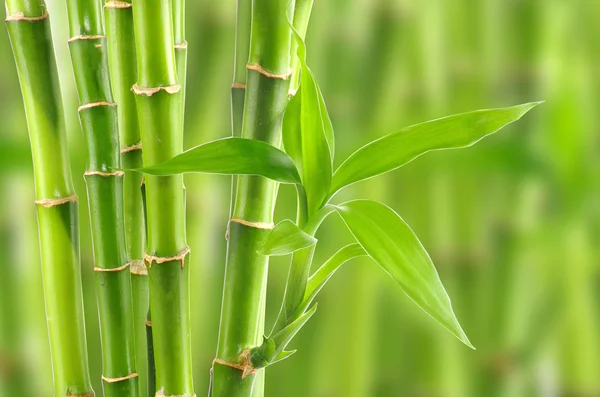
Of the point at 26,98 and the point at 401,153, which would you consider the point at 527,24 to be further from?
the point at 26,98

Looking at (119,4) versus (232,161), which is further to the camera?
(119,4)

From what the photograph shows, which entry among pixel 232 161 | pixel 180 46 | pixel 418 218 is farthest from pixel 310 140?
pixel 418 218

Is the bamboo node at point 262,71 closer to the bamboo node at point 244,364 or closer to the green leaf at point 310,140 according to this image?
the green leaf at point 310,140

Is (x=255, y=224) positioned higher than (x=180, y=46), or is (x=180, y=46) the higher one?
(x=180, y=46)

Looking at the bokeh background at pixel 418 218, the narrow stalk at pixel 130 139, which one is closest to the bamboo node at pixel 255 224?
the narrow stalk at pixel 130 139

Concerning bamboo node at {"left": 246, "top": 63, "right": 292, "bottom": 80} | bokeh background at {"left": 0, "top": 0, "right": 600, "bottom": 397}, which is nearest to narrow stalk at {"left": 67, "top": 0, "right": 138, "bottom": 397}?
bamboo node at {"left": 246, "top": 63, "right": 292, "bottom": 80}

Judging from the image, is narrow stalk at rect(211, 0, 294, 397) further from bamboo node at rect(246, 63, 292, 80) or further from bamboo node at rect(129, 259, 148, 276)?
bamboo node at rect(129, 259, 148, 276)

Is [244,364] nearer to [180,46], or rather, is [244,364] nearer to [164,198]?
[164,198]

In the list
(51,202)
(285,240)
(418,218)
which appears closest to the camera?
(285,240)
